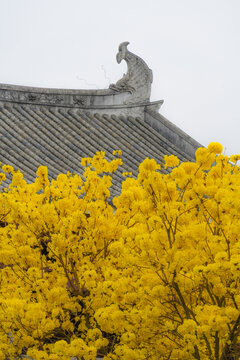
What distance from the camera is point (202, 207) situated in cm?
704

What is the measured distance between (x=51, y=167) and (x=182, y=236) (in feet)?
21.8

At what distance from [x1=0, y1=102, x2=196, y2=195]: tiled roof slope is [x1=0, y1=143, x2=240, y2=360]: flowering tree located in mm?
4381

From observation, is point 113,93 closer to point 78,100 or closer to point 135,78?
point 135,78

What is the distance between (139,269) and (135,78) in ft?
30.2

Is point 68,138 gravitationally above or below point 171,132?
below

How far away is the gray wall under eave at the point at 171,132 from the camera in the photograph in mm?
15141

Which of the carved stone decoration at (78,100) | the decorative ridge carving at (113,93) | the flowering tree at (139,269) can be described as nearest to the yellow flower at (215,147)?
the flowering tree at (139,269)

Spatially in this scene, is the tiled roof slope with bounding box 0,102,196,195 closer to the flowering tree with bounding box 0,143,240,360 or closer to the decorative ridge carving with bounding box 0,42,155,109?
the decorative ridge carving with bounding box 0,42,155,109

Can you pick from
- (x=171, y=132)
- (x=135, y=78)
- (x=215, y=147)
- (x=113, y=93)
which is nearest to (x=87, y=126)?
(x=113, y=93)

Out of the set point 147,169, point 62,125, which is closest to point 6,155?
point 62,125

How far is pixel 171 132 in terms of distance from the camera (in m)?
15.5

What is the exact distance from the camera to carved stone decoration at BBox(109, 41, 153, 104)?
50.7 feet

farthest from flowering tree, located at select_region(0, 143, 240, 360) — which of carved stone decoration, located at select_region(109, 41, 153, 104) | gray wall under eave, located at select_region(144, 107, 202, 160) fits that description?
carved stone decoration, located at select_region(109, 41, 153, 104)

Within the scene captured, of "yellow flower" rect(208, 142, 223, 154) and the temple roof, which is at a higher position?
the temple roof
